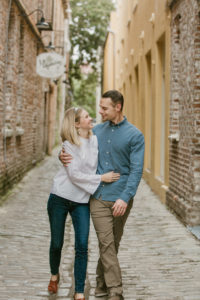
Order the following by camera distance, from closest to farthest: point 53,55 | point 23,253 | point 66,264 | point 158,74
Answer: point 66,264, point 23,253, point 158,74, point 53,55

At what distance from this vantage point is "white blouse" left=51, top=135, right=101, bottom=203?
4.08m

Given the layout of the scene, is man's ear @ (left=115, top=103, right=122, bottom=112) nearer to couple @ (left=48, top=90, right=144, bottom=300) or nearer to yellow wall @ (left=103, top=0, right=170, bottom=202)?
couple @ (left=48, top=90, right=144, bottom=300)

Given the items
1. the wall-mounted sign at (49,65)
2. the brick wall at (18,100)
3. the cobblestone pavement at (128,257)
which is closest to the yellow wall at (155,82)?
the cobblestone pavement at (128,257)

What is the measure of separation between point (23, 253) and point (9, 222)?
5.94 feet

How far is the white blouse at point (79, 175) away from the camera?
408cm

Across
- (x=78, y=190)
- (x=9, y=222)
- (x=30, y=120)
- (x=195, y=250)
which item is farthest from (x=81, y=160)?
(x=30, y=120)

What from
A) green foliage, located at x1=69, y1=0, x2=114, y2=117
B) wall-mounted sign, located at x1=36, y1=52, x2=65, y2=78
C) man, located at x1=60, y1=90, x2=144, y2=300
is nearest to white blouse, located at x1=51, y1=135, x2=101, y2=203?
man, located at x1=60, y1=90, x2=144, y2=300

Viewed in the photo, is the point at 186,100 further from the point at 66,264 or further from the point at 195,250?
the point at 66,264

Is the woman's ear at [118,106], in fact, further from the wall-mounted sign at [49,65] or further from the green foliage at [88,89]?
the green foliage at [88,89]

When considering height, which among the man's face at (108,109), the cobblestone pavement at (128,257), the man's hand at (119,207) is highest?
the man's face at (108,109)

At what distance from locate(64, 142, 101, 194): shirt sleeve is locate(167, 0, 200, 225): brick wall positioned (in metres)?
3.35

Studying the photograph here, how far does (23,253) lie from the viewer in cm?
587

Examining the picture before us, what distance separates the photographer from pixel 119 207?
4.07 m

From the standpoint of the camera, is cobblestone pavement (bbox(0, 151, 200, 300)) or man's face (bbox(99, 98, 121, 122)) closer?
man's face (bbox(99, 98, 121, 122))
